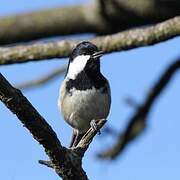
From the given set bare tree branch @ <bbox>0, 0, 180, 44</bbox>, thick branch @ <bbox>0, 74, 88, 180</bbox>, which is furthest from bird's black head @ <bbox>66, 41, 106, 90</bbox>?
thick branch @ <bbox>0, 74, 88, 180</bbox>

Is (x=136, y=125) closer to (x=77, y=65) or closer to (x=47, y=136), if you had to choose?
(x=77, y=65)

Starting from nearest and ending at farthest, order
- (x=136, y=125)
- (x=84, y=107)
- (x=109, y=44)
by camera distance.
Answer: (x=84, y=107) → (x=109, y=44) → (x=136, y=125)

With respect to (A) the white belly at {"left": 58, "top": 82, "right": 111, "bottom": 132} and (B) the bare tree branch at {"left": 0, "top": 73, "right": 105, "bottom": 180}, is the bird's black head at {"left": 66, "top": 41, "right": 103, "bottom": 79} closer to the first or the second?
(A) the white belly at {"left": 58, "top": 82, "right": 111, "bottom": 132}

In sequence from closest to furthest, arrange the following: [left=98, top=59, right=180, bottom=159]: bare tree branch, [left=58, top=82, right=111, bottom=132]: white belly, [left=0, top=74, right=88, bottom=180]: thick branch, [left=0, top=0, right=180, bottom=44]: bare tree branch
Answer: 1. [left=0, top=74, right=88, bottom=180]: thick branch
2. [left=58, top=82, right=111, bottom=132]: white belly
3. [left=0, top=0, right=180, bottom=44]: bare tree branch
4. [left=98, top=59, right=180, bottom=159]: bare tree branch

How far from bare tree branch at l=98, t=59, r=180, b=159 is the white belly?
4.59 ft

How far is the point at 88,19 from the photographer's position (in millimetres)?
5113

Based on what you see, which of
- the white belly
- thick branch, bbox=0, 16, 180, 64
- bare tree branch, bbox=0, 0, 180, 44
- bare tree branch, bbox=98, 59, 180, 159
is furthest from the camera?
bare tree branch, bbox=98, 59, 180, 159

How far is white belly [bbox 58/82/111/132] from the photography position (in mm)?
3678

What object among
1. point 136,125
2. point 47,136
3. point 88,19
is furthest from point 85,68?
point 47,136

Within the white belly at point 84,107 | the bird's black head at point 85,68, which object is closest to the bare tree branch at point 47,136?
the white belly at point 84,107

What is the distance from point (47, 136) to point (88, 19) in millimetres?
2974

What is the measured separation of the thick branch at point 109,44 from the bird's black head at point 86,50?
0.20m

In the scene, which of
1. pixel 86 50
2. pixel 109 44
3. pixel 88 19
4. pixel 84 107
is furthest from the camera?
pixel 88 19

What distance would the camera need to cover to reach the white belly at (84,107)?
368 centimetres
